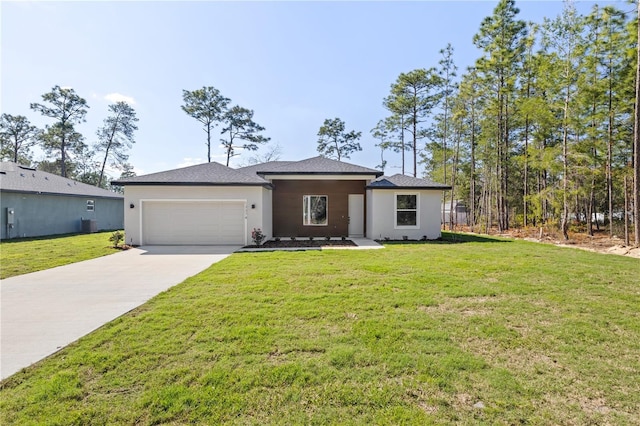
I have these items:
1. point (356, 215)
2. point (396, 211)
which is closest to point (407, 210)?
point (396, 211)

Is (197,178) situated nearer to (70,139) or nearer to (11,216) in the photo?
(11,216)

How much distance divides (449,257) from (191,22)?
11.8 metres

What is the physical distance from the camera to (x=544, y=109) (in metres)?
13.8

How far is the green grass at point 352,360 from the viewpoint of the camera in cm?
224

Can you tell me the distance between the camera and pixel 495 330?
11.9 feet

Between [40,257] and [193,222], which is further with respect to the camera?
[193,222]

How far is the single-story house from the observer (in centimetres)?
1193

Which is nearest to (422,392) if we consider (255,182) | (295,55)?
(255,182)

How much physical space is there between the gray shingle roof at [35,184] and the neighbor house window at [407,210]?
1866 cm

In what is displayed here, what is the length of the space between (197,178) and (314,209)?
17.8 ft

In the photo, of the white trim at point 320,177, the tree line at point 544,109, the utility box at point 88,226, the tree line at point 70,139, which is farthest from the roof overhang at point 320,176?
the tree line at point 70,139

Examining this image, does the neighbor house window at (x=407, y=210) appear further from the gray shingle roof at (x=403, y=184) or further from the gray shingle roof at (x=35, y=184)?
the gray shingle roof at (x=35, y=184)

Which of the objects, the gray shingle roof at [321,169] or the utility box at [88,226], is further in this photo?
the utility box at [88,226]

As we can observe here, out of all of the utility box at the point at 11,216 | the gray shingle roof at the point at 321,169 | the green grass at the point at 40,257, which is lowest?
the green grass at the point at 40,257
